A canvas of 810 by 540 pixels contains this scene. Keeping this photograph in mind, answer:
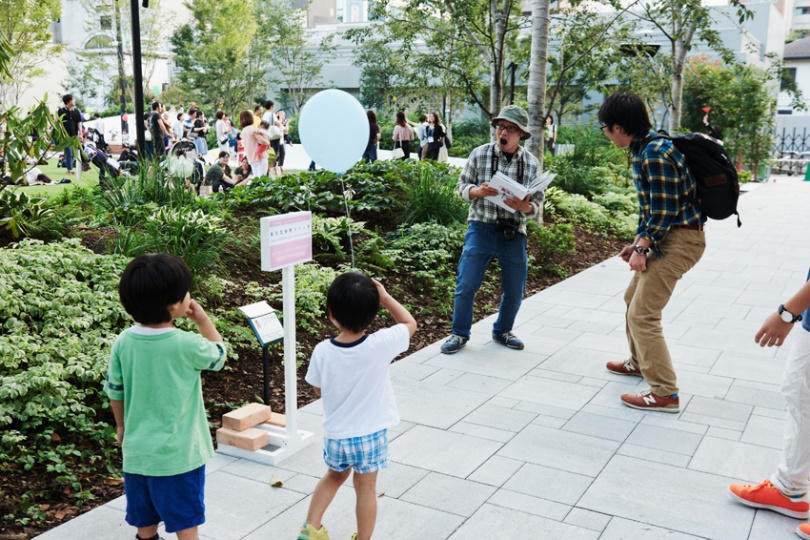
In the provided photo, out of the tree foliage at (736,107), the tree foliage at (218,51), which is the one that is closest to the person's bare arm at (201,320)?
the tree foliage at (736,107)

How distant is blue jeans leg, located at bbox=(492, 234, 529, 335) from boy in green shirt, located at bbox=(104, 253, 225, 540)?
3.68 meters

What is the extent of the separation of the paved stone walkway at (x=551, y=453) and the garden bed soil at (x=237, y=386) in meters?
0.18

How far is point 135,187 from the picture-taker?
7.64m

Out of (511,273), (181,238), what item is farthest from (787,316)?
(181,238)

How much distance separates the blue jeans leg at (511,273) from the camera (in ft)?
20.2

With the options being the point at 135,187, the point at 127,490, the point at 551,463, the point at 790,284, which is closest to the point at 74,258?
the point at 135,187

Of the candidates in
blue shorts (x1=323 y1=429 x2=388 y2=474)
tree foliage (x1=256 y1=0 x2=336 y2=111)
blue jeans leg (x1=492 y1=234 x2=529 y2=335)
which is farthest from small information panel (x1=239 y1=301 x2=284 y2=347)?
tree foliage (x1=256 y1=0 x2=336 y2=111)

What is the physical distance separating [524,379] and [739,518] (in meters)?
2.18

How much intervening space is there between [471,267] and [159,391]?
3.77 m

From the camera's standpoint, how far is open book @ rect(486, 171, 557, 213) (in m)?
5.58

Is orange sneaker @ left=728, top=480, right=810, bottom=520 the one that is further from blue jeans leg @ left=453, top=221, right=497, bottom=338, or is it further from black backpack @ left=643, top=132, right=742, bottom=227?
blue jeans leg @ left=453, top=221, right=497, bottom=338

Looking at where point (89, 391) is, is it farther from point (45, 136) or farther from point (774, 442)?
point (774, 442)

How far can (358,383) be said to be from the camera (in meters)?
2.97

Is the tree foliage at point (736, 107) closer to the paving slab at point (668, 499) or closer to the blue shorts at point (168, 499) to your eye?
the paving slab at point (668, 499)
